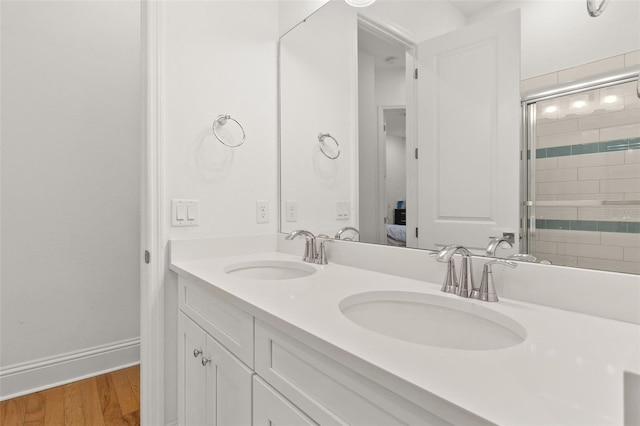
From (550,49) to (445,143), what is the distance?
0.34 m

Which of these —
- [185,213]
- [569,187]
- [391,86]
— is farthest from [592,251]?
[185,213]

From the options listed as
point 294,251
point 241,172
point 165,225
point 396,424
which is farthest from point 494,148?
point 165,225

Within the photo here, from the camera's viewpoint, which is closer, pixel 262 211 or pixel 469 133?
pixel 469 133

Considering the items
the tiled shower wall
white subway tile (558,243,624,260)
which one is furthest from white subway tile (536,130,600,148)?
white subway tile (558,243,624,260)

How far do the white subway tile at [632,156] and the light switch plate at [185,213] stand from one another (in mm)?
1404

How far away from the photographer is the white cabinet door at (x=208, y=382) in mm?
906

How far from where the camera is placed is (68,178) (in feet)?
6.41

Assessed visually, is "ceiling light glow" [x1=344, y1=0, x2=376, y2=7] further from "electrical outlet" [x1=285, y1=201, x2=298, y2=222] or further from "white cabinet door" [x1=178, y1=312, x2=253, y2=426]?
"white cabinet door" [x1=178, y1=312, x2=253, y2=426]

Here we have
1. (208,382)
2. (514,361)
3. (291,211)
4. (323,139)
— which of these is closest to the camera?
(514,361)

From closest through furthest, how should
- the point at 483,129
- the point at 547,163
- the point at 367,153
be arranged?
the point at 547,163, the point at 483,129, the point at 367,153

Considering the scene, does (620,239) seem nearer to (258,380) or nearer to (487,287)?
(487,287)

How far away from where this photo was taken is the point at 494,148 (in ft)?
3.07

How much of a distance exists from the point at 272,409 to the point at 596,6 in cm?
116

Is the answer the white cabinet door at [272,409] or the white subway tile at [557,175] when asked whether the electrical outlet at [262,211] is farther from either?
the white subway tile at [557,175]
